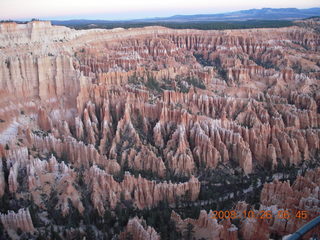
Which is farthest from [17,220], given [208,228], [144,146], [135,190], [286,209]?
[286,209]

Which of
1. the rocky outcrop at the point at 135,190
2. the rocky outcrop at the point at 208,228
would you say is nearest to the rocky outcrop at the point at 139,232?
the rocky outcrop at the point at 208,228

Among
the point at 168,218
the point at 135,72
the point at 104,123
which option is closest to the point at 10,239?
the point at 168,218

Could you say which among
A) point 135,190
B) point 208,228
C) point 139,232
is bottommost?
point 135,190

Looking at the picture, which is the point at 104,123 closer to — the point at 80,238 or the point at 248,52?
the point at 80,238
